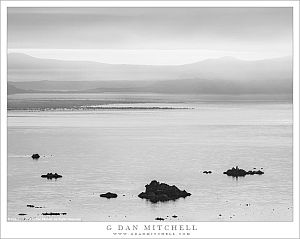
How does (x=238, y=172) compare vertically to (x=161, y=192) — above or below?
above

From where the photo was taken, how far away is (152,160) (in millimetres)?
13383

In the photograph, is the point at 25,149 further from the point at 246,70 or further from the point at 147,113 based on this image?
the point at 246,70

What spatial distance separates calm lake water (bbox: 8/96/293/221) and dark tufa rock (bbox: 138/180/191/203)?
0.12 metres

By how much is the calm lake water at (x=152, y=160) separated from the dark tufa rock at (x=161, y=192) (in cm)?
12

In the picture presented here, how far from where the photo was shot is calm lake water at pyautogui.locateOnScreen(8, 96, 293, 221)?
12.5 m

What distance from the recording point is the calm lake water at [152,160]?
12484 millimetres

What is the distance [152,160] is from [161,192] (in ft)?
2.54

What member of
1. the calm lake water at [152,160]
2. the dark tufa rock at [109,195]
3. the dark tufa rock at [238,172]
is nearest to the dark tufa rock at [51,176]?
the calm lake water at [152,160]

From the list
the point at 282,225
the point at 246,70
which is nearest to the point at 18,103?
the point at 246,70

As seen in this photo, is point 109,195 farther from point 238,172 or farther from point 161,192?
point 238,172

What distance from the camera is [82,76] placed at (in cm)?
1358

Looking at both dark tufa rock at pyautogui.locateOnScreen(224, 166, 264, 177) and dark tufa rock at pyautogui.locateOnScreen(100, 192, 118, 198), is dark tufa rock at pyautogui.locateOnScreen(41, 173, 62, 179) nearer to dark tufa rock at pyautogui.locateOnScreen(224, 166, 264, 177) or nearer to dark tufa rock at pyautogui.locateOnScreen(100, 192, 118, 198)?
dark tufa rock at pyautogui.locateOnScreen(100, 192, 118, 198)

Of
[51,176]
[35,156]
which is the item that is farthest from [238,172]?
[35,156]

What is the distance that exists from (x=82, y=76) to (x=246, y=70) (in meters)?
3.28
